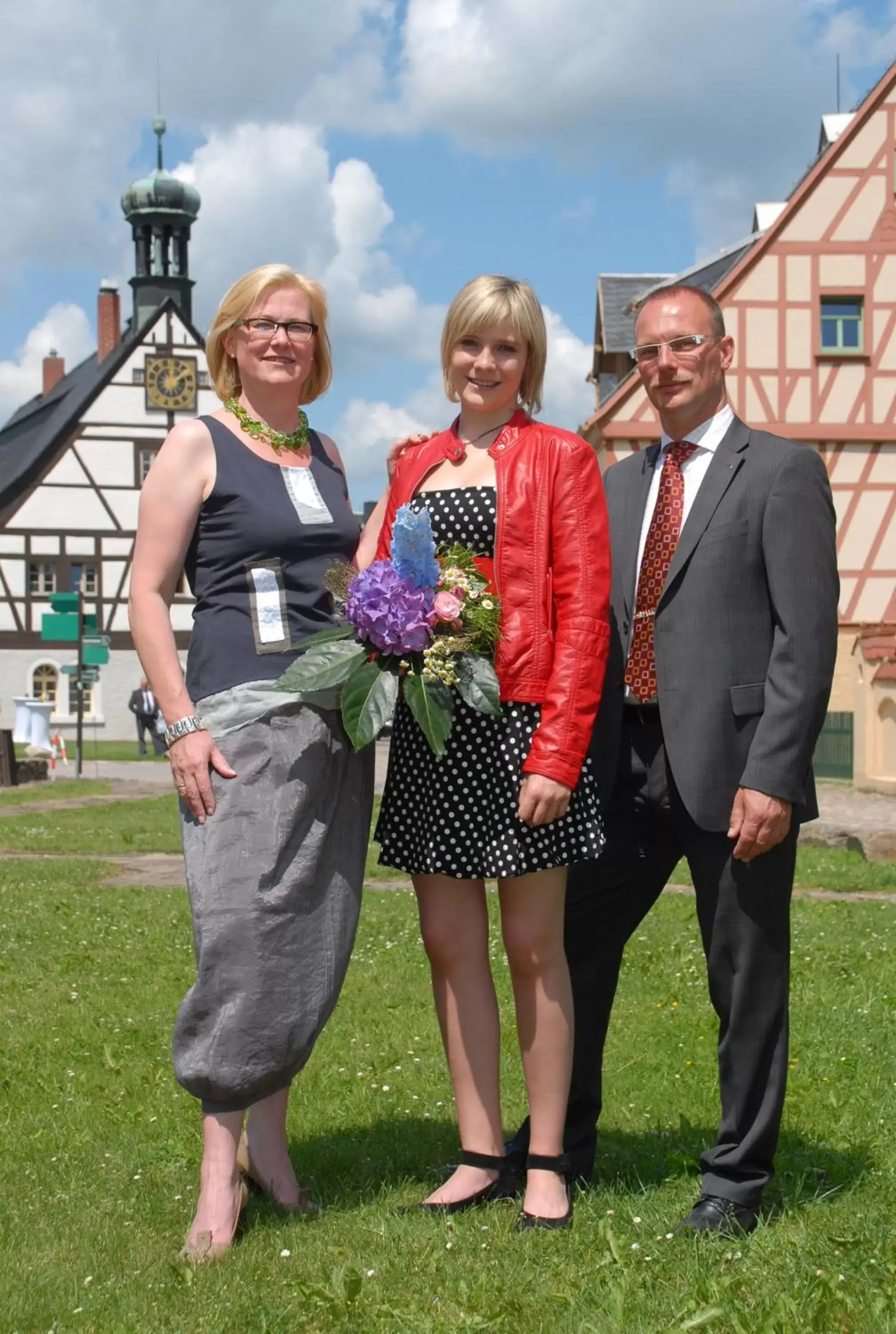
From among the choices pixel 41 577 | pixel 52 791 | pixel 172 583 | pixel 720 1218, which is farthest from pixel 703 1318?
pixel 41 577

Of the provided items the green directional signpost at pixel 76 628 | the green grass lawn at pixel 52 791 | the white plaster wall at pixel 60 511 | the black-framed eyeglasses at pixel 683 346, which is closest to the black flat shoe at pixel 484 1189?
the black-framed eyeglasses at pixel 683 346

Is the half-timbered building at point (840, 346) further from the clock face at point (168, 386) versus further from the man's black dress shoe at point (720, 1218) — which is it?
the man's black dress shoe at point (720, 1218)

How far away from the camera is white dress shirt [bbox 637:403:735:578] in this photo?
176 inches

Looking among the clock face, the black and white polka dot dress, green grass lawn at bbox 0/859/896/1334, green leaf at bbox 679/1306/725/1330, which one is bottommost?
green grass lawn at bbox 0/859/896/1334

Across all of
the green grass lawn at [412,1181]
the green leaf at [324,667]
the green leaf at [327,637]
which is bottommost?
the green grass lawn at [412,1181]

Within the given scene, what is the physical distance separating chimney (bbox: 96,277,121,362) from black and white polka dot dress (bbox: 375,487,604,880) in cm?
5680

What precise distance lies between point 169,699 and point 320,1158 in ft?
5.37

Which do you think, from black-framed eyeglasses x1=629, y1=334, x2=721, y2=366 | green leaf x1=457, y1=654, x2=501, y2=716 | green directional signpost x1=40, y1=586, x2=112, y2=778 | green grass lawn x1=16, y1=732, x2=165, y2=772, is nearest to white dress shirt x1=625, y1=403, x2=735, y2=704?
black-framed eyeglasses x1=629, y1=334, x2=721, y2=366

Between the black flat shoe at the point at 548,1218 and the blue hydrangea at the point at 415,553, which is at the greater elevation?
the blue hydrangea at the point at 415,553

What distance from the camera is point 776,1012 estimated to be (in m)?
4.30

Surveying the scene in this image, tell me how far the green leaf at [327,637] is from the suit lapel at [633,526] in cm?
82

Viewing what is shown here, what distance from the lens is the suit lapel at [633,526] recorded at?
4.55 m

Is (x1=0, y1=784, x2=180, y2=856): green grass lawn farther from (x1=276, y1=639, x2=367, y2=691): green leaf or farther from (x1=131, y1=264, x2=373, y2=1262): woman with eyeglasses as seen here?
(x1=276, y1=639, x2=367, y2=691): green leaf

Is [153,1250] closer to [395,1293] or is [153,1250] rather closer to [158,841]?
[395,1293]
